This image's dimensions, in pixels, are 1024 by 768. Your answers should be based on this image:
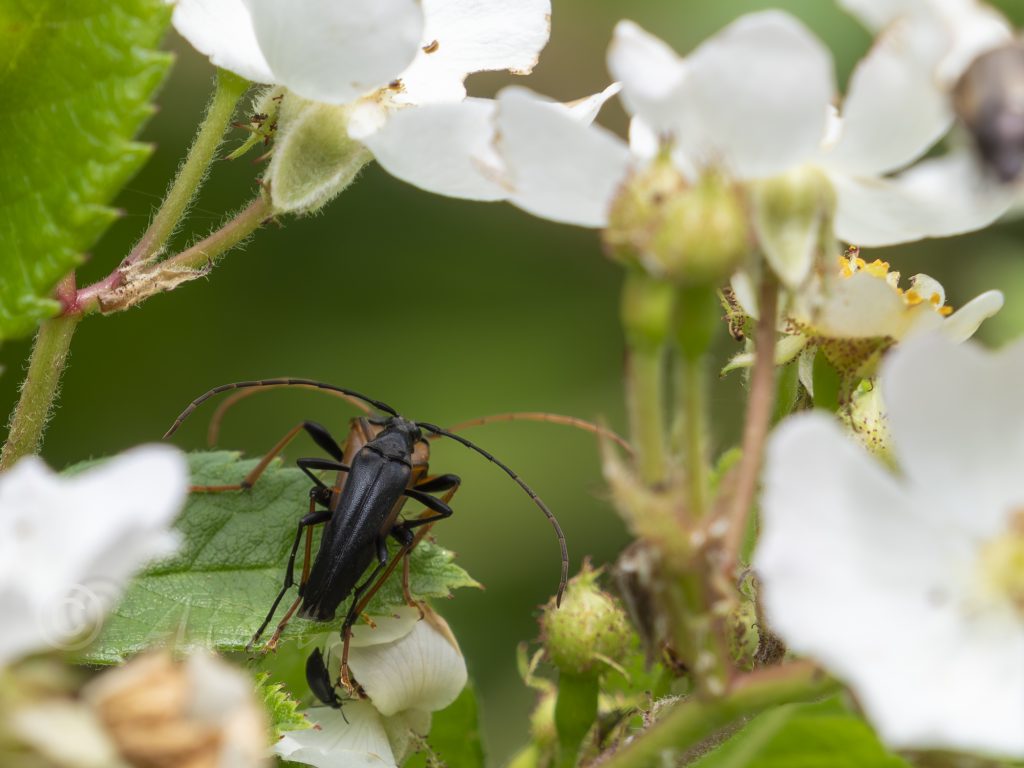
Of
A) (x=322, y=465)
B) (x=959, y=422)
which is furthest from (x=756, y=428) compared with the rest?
(x=322, y=465)

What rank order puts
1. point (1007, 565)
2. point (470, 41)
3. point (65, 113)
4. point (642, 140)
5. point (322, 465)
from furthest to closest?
point (322, 465)
point (470, 41)
point (65, 113)
point (642, 140)
point (1007, 565)

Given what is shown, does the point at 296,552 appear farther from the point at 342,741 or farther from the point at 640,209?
the point at 640,209

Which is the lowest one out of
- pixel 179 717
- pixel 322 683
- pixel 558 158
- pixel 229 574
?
pixel 322 683

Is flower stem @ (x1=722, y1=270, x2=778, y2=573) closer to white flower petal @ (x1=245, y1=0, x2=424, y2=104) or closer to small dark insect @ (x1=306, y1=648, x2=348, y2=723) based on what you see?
white flower petal @ (x1=245, y1=0, x2=424, y2=104)

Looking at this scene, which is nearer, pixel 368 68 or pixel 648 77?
pixel 648 77

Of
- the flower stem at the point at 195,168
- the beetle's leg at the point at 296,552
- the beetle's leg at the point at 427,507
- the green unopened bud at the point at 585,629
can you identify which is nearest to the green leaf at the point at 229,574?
the beetle's leg at the point at 296,552

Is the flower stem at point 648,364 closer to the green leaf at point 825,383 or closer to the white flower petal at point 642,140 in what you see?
the white flower petal at point 642,140
